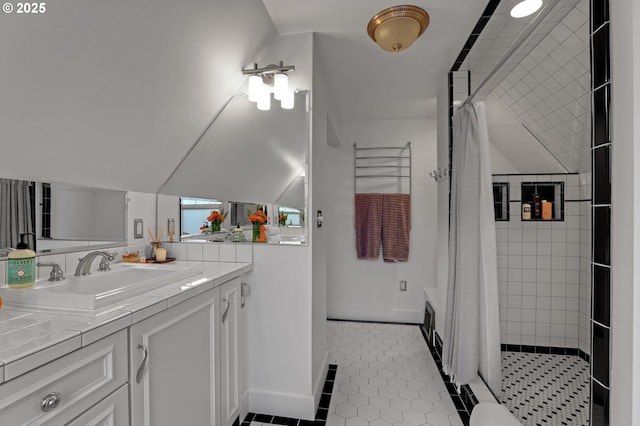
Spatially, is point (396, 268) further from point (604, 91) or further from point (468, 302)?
point (604, 91)

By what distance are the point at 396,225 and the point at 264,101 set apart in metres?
2.13

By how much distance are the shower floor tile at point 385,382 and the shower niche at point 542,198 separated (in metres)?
1.49

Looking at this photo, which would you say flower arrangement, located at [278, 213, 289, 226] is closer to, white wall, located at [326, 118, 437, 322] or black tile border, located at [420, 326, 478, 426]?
black tile border, located at [420, 326, 478, 426]

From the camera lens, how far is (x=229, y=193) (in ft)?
6.86

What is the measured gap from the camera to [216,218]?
6.72 feet

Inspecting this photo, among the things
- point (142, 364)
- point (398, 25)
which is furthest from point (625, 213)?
point (142, 364)

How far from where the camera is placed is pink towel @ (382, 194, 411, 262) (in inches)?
136

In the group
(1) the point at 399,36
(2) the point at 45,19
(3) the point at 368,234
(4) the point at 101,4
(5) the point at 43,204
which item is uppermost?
(1) the point at 399,36

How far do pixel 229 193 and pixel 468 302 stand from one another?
5.58 feet

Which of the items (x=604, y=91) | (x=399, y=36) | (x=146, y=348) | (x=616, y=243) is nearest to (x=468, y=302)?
(x=616, y=243)

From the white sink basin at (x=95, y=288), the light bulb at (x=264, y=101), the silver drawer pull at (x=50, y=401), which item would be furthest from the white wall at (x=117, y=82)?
the silver drawer pull at (x=50, y=401)

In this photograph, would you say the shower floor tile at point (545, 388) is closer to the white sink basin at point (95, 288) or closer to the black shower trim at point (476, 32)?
the white sink basin at point (95, 288)

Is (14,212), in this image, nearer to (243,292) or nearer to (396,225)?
(243,292)

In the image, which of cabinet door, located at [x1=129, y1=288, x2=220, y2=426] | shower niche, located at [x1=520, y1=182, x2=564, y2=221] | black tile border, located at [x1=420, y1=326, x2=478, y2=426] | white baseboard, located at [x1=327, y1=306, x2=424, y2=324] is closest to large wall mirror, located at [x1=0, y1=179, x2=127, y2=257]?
cabinet door, located at [x1=129, y1=288, x2=220, y2=426]
